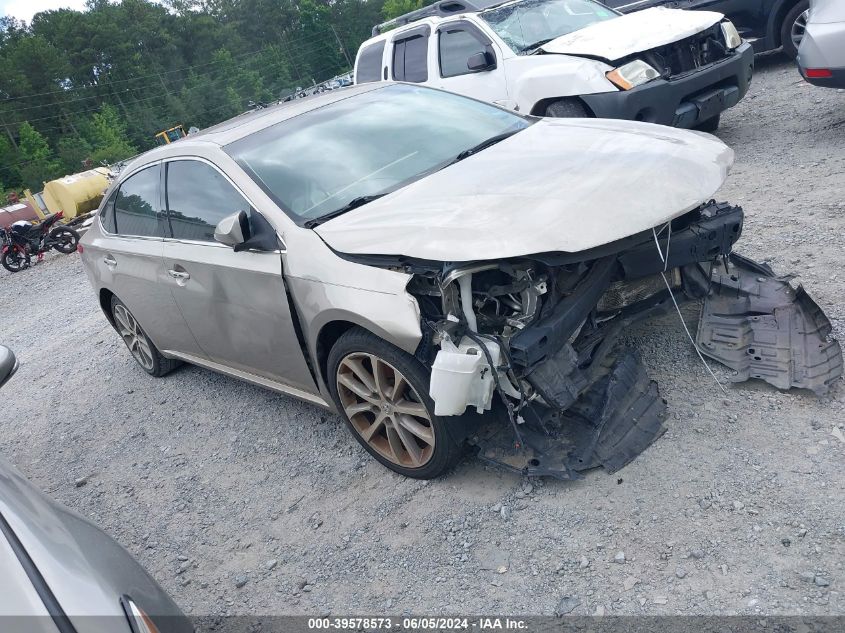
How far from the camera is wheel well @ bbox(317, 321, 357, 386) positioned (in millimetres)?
3514

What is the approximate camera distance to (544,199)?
3172 mm

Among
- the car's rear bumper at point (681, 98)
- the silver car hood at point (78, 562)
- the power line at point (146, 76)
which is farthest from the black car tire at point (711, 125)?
the power line at point (146, 76)

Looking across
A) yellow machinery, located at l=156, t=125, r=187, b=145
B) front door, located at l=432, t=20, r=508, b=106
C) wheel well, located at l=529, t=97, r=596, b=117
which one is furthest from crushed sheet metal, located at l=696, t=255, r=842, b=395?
yellow machinery, located at l=156, t=125, r=187, b=145

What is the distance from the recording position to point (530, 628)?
8.52 ft

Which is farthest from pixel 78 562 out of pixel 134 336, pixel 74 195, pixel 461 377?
pixel 74 195

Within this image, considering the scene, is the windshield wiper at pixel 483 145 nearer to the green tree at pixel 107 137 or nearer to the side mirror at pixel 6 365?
the side mirror at pixel 6 365

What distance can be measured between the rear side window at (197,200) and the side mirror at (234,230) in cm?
17

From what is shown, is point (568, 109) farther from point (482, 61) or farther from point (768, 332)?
point (768, 332)

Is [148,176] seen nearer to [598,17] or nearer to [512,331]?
[512,331]

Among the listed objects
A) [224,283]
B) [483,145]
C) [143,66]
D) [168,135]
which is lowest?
[224,283]

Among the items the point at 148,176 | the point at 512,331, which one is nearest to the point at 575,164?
the point at 512,331

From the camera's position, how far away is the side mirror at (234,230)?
3.58 m

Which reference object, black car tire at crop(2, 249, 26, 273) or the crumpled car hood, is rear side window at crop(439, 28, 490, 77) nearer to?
the crumpled car hood

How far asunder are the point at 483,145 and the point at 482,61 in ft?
13.2
